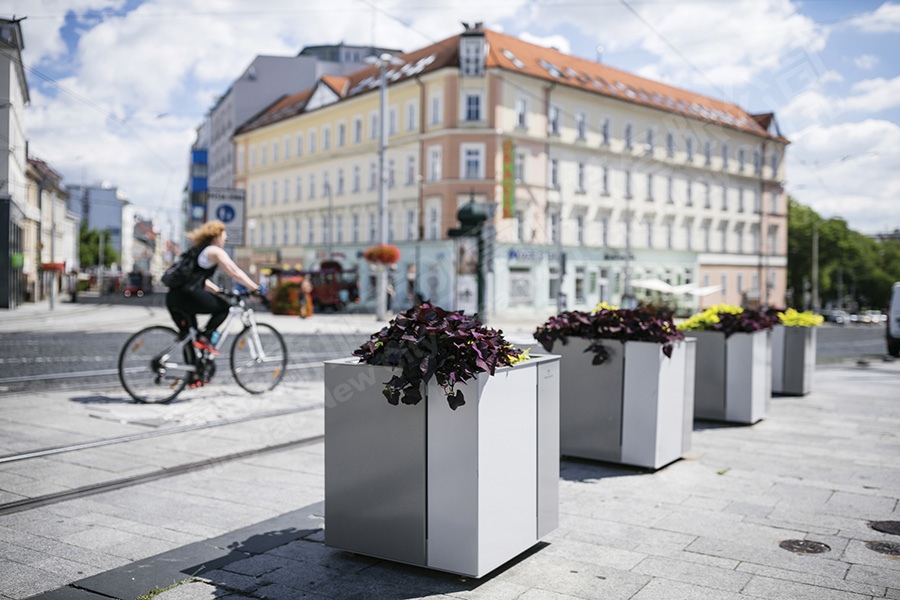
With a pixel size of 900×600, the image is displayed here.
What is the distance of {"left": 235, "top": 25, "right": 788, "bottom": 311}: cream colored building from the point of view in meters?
39.4

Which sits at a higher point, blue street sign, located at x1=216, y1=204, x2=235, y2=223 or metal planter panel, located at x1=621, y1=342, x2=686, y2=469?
blue street sign, located at x1=216, y1=204, x2=235, y2=223

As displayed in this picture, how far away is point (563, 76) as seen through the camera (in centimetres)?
4256

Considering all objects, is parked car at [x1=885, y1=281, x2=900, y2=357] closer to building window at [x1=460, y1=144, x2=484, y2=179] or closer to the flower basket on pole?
the flower basket on pole

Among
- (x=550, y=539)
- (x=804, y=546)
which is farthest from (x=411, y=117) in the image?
(x=804, y=546)

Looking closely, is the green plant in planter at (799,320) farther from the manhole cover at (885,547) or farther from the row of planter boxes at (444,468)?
the row of planter boxes at (444,468)

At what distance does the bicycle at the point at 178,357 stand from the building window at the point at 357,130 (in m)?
39.9

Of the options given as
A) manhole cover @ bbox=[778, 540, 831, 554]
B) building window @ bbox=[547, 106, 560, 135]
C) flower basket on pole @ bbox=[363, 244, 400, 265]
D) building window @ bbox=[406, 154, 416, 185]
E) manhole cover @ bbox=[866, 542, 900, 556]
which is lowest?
manhole cover @ bbox=[866, 542, 900, 556]

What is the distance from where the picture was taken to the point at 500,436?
3.64 meters

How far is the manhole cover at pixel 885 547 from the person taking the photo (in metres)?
4.05

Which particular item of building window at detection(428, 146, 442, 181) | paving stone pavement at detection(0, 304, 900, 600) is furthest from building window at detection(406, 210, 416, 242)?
paving stone pavement at detection(0, 304, 900, 600)

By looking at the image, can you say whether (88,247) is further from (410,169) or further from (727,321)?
(727,321)

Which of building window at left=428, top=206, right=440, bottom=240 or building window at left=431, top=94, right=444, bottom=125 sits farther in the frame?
building window at left=428, top=206, right=440, bottom=240

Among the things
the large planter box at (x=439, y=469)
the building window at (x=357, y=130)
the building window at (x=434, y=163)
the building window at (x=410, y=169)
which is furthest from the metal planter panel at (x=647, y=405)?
the building window at (x=357, y=130)

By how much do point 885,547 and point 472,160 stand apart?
1508 inches
